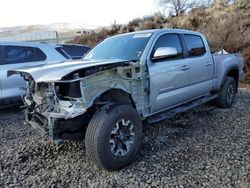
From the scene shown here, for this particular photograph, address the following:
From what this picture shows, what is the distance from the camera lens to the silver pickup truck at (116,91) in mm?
3672

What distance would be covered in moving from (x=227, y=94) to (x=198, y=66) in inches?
63.0

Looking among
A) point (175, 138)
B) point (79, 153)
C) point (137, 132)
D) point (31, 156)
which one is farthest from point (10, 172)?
point (175, 138)

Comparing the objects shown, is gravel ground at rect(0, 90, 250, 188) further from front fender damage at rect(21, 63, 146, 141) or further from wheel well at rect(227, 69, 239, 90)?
wheel well at rect(227, 69, 239, 90)

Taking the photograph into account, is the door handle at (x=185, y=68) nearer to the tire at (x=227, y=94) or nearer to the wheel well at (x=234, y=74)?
the tire at (x=227, y=94)

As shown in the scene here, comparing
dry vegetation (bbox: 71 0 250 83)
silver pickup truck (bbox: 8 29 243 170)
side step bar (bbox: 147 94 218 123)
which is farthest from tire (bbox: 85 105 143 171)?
dry vegetation (bbox: 71 0 250 83)

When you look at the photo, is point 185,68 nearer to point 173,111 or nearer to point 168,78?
point 168,78

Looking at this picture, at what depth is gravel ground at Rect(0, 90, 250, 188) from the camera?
143 inches

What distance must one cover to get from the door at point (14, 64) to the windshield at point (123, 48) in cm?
226

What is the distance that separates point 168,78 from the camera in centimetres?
484

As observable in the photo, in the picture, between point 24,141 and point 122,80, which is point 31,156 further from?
point 122,80

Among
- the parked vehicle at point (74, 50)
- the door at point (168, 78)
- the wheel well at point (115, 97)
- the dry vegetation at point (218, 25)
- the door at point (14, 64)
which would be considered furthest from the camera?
the dry vegetation at point (218, 25)

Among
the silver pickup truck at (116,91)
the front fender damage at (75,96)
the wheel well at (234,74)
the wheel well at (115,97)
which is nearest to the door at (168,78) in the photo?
the silver pickup truck at (116,91)

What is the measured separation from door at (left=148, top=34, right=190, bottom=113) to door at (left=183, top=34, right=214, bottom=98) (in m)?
0.20

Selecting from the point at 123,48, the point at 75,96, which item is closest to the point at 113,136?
the point at 75,96
